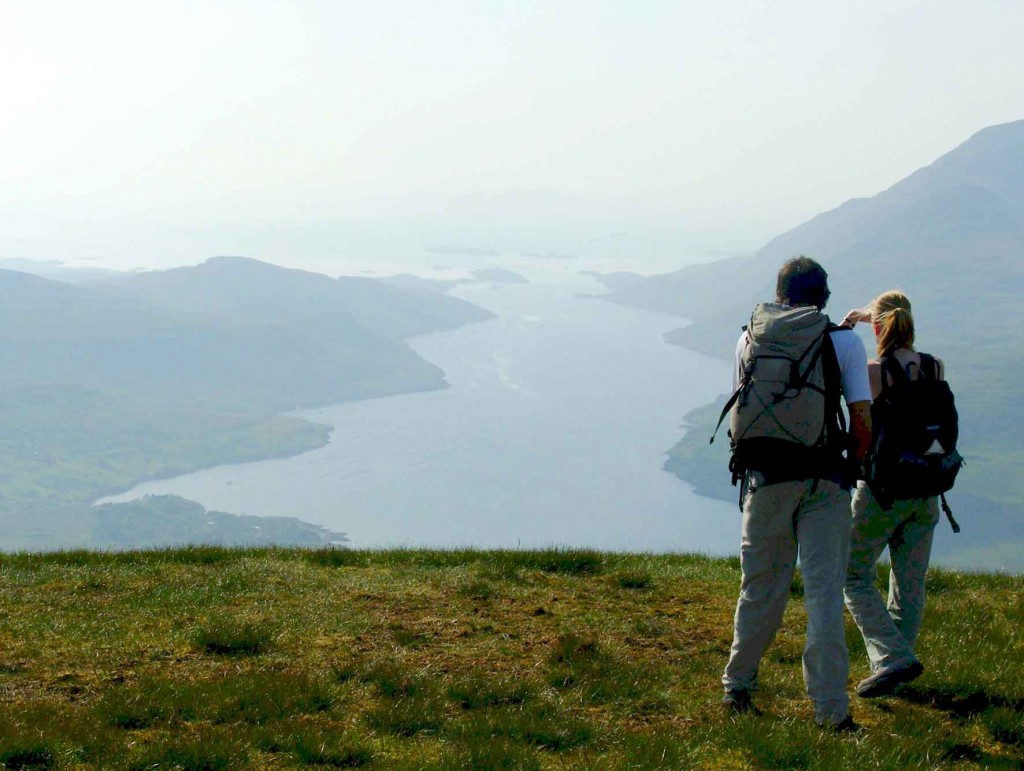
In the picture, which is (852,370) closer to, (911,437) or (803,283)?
(803,283)

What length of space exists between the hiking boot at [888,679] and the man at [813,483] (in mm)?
788

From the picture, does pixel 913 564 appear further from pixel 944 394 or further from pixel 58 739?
pixel 58 739

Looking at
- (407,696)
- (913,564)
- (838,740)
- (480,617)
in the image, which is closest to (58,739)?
(407,696)

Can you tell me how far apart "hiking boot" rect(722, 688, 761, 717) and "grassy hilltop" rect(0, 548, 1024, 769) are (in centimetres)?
21

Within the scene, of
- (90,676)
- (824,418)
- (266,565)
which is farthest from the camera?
(266,565)

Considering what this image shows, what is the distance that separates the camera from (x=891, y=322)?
8.52 metres

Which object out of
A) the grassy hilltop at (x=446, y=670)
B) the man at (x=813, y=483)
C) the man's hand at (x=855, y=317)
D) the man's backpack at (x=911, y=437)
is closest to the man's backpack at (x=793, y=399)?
the man at (x=813, y=483)

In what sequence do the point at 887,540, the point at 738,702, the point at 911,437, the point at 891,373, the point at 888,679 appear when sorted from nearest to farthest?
the point at 738,702
the point at 888,679
the point at 911,437
the point at 891,373
the point at 887,540

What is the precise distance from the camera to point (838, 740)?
23.5 ft

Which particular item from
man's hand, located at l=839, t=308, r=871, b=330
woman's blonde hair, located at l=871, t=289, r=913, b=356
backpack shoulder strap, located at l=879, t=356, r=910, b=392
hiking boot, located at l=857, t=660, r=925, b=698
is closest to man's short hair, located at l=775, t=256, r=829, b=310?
man's hand, located at l=839, t=308, r=871, b=330

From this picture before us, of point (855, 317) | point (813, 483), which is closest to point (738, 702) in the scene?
point (813, 483)

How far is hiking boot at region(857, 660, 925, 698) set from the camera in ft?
27.0

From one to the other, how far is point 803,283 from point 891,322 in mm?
1184

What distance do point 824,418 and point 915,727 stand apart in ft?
8.35
